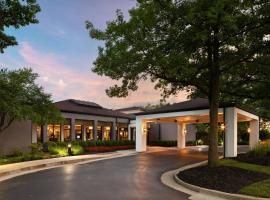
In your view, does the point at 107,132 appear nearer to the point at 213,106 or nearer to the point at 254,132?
the point at 254,132

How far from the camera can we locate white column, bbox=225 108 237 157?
2669 centimetres

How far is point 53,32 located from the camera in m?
26.7

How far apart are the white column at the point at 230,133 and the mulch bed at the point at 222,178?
916 centimetres

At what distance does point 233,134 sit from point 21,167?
50.5ft

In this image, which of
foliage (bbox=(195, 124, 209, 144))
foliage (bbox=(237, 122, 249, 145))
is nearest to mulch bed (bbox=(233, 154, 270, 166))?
→ foliage (bbox=(237, 122, 249, 145))

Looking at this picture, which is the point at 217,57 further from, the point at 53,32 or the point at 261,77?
the point at 53,32

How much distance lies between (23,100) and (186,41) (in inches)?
530

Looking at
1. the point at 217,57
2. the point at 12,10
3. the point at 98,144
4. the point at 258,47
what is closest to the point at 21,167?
the point at 12,10

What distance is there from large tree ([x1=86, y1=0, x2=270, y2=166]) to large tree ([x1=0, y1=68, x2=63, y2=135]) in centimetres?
653

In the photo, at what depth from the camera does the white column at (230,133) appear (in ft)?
87.6

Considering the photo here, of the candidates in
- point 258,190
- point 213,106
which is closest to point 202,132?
point 213,106

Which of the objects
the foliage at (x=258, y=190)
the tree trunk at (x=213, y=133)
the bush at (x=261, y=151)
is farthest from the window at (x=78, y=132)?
the foliage at (x=258, y=190)

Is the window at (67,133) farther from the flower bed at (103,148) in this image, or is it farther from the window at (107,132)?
the window at (107,132)

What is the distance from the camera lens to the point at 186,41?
17312 mm
